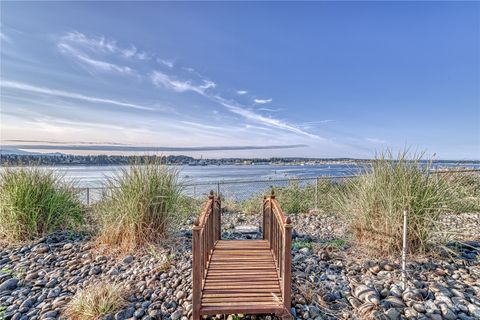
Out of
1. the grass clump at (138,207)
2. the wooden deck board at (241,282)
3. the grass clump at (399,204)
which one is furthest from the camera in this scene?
the grass clump at (138,207)

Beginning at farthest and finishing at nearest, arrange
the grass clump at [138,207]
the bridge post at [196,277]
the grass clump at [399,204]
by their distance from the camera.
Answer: the grass clump at [138,207] → the grass clump at [399,204] → the bridge post at [196,277]

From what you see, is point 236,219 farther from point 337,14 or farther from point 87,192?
point 337,14

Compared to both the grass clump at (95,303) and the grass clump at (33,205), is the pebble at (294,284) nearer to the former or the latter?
the grass clump at (95,303)

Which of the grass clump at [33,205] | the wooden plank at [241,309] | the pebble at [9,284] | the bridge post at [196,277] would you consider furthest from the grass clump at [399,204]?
the grass clump at [33,205]

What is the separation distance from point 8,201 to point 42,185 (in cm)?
53

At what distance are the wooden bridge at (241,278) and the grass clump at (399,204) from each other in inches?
56.3

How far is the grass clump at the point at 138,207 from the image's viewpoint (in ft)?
12.1

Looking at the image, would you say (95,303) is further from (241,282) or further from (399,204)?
(399,204)

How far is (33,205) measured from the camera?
14.0 feet

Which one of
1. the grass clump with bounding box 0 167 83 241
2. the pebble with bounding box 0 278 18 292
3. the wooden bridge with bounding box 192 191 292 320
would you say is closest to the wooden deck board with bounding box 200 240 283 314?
the wooden bridge with bounding box 192 191 292 320

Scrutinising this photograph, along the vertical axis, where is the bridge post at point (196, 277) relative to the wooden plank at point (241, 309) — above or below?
above

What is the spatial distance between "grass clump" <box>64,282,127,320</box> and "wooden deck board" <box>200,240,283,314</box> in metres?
0.90

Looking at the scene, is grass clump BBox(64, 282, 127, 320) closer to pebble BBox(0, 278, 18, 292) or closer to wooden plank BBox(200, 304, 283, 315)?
wooden plank BBox(200, 304, 283, 315)

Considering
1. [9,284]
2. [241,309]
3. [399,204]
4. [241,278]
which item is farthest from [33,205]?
[399,204]
